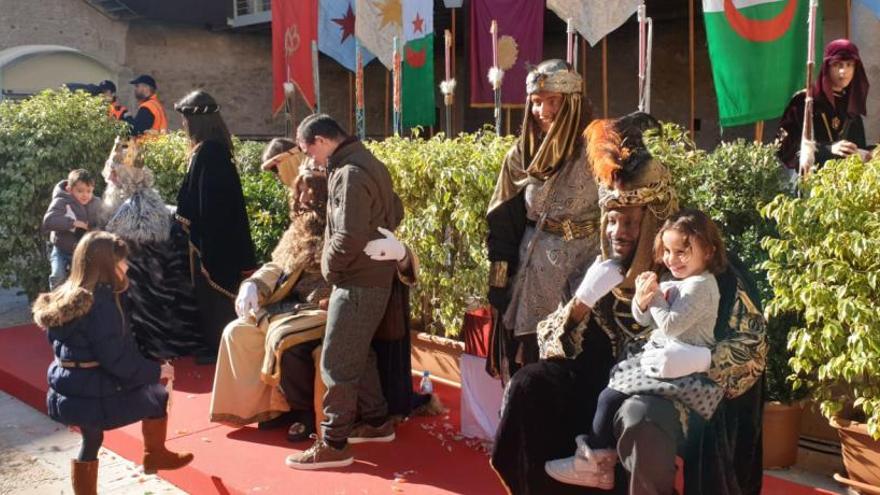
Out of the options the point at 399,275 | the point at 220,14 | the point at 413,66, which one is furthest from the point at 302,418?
the point at 220,14

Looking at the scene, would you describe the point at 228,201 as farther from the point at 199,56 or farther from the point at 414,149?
the point at 199,56

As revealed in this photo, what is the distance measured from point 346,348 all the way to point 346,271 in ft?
1.23

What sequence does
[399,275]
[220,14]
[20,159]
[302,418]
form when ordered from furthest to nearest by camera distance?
[220,14] → [20,159] → [302,418] → [399,275]

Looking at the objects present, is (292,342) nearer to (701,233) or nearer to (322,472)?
(322,472)

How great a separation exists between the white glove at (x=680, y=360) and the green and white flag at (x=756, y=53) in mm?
5486

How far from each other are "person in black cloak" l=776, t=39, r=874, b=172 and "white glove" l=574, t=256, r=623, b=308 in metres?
2.59

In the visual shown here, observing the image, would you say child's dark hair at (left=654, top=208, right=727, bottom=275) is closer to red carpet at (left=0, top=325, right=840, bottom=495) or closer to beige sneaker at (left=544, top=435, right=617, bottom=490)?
beige sneaker at (left=544, top=435, right=617, bottom=490)

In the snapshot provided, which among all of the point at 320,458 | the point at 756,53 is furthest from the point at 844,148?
the point at 320,458

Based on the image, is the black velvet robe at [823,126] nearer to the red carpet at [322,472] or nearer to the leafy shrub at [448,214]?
the leafy shrub at [448,214]

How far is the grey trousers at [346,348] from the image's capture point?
157 inches

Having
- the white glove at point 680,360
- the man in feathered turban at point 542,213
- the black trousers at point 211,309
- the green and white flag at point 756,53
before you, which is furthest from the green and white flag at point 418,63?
A: the white glove at point 680,360

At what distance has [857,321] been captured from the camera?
3.23 m

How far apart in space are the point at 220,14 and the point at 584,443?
53.8ft

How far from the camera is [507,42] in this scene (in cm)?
1194
